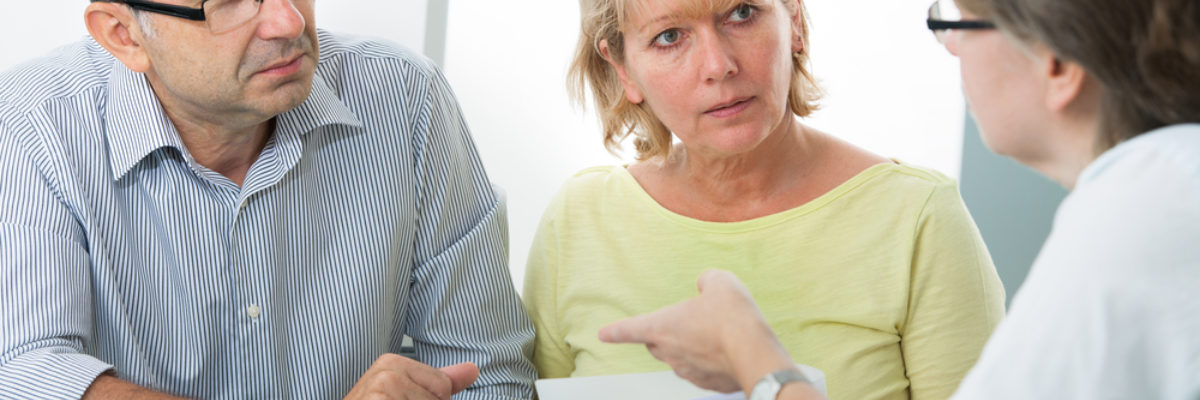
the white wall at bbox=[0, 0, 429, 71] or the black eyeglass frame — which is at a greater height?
the black eyeglass frame

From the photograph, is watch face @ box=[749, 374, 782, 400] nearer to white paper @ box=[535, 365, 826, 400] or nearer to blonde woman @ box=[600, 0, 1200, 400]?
blonde woman @ box=[600, 0, 1200, 400]

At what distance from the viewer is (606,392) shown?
1.40 m

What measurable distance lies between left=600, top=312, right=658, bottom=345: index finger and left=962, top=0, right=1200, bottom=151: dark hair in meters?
0.48

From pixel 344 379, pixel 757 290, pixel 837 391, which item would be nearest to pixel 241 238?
pixel 344 379

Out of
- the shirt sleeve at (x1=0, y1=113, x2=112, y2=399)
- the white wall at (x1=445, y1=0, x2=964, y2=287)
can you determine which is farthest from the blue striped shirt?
the white wall at (x1=445, y1=0, x2=964, y2=287)

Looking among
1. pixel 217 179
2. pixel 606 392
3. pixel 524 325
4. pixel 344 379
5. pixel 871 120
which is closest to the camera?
pixel 606 392

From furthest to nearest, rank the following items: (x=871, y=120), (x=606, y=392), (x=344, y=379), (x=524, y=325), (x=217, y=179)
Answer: (x=871, y=120) < (x=524, y=325) < (x=344, y=379) < (x=217, y=179) < (x=606, y=392)

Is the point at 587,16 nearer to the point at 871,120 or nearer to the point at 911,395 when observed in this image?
the point at 911,395

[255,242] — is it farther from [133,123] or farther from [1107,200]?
[1107,200]

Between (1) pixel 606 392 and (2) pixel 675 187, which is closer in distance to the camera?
(1) pixel 606 392

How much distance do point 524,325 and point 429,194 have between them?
284 mm

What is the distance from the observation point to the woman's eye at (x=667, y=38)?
5.51 feet

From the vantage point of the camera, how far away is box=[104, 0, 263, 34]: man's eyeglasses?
1.49 metres

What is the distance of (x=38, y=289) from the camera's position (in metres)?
1.45
